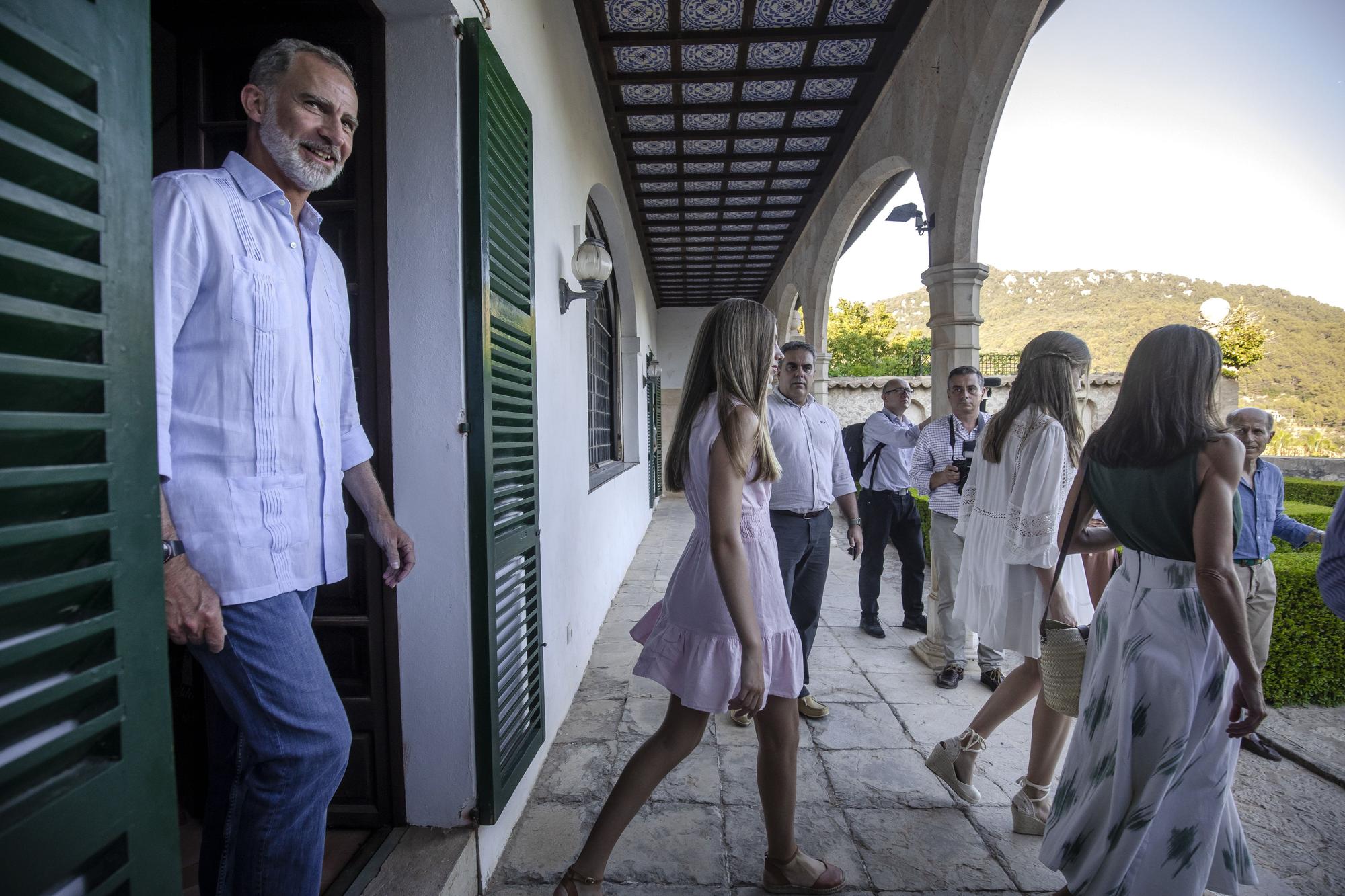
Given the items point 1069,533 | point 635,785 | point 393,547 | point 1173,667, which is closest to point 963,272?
point 1069,533

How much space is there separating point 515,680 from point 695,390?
1.34 m

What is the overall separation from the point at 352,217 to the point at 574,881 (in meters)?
2.26

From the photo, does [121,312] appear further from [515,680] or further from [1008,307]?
[1008,307]

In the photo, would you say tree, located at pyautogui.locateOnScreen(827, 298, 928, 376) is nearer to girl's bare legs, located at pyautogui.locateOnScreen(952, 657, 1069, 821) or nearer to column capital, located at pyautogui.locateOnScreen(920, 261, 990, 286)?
column capital, located at pyautogui.locateOnScreen(920, 261, 990, 286)

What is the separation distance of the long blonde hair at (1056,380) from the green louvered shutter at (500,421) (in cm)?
210

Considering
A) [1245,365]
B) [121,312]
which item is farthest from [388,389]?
[1245,365]

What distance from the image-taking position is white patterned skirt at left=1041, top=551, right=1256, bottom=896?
6.01 feet

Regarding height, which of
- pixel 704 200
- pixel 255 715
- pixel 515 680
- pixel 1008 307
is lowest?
pixel 515 680

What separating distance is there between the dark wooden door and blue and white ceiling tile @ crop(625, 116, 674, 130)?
4.47 meters

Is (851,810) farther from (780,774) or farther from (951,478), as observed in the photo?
(951,478)

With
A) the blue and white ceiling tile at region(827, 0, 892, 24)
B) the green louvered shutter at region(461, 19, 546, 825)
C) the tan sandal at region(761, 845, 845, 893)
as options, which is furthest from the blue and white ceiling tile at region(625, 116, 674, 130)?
the tan sandal at region(761, 845, 845, 893)

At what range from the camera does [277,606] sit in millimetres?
1324

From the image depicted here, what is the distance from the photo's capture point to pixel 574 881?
1.97 metres

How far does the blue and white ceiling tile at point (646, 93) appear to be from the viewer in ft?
18.4
